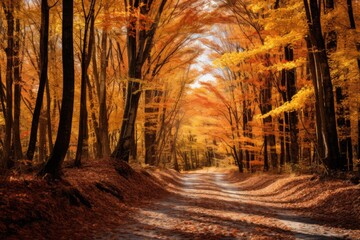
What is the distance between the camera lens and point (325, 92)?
1137 cm

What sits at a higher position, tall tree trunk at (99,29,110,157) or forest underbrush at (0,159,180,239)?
tall tree trunk at (99,29,110,157)

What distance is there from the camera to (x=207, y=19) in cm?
1605

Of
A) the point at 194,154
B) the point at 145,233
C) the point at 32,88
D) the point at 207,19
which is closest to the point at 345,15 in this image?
the point at 207,19

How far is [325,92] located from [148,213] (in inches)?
296

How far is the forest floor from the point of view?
5.94 m

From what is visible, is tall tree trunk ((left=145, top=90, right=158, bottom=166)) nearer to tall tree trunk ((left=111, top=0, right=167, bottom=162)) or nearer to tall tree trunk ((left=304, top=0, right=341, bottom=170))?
tall tree trunk ((left=111, top=0, right=167, bottom=162))

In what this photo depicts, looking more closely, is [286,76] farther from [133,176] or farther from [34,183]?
[34,183]

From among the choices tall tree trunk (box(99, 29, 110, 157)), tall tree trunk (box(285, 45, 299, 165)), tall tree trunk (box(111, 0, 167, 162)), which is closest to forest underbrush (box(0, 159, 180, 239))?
tall tree trunk (box(111, 0, 167, 162))

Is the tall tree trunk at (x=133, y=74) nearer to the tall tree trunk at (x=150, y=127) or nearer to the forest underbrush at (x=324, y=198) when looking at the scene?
the forest underbrush at (x=324, y=198)

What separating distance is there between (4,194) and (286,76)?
47.6 ft

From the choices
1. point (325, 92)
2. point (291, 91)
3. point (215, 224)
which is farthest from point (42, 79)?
point (291, 91)

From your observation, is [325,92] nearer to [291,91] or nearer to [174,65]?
[291,91]

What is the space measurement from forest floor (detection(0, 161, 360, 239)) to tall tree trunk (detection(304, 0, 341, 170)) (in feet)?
3.12

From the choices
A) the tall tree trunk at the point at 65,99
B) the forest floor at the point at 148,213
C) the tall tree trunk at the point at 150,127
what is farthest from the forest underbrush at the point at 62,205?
the tall tree trunk at the point at 150,127
